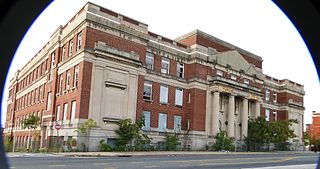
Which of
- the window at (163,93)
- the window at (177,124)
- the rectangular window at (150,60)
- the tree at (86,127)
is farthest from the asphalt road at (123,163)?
the window at (177,124)

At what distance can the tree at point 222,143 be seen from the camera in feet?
155

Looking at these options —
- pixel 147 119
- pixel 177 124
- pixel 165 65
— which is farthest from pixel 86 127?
pixel 165 65

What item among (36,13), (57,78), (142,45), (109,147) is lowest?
(109,147)

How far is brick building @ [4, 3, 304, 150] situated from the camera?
121 ft

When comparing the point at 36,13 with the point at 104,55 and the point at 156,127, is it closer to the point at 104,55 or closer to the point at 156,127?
the point at 104,55

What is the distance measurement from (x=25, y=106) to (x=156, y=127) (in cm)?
3069

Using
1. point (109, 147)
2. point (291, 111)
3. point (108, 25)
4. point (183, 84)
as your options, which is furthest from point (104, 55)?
point (291, 111)

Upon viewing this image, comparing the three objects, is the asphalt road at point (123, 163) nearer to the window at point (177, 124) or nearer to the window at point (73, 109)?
the window at point (73, 109)

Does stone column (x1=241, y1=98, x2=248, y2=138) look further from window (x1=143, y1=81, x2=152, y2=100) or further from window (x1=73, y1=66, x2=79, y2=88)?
window (x1=73, y1=66, x2=79, y2=88)

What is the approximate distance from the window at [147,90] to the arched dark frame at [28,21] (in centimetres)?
4076

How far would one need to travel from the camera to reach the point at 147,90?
43469 millimetres

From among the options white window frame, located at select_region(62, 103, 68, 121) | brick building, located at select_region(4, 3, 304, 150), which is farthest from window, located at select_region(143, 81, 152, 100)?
white window frame, located at select_region(62, 103, 68, 121)

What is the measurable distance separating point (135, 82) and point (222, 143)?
1573 centimetres

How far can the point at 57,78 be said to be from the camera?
44.2 metres
